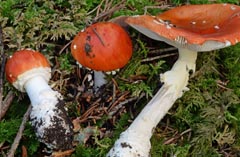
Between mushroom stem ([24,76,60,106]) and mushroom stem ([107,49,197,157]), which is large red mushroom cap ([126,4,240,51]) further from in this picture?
mushroom stem ([24,76,60,106])

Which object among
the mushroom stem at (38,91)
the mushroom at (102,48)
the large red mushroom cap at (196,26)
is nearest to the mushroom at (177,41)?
the large red mushroom cap at (196,26)

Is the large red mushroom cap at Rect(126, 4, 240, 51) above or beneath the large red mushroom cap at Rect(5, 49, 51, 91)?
above

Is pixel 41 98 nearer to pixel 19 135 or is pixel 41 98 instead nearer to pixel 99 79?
pixel 19 135

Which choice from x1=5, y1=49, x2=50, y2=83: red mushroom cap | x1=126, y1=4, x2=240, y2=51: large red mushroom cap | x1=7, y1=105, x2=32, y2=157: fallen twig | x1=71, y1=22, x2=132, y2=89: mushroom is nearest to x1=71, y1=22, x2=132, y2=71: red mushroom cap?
x1=71, y1=22, x2=132, y2=89: mushroom

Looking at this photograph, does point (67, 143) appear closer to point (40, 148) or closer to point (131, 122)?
point (40, 148)

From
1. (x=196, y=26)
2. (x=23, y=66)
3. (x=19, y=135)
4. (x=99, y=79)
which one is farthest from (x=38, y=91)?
(x=196, y=26)

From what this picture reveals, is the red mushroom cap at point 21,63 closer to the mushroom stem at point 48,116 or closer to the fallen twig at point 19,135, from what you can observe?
the mushroom stem at point 48,116
